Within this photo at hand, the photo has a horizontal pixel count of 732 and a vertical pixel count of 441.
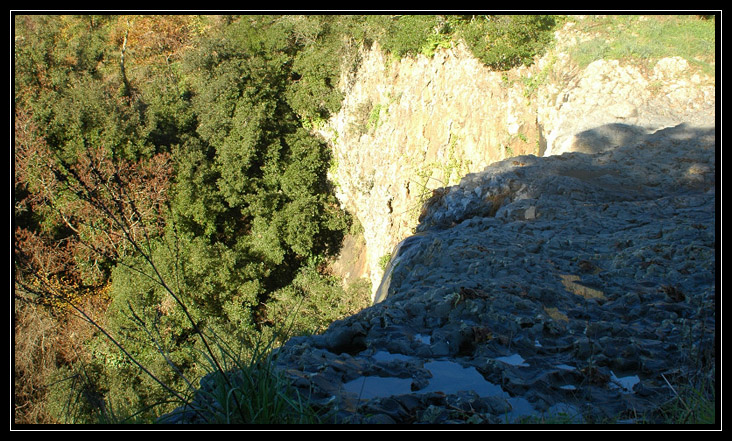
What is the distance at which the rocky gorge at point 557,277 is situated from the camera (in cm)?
223

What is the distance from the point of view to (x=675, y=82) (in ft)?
28.5

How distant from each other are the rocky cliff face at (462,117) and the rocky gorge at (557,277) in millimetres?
43

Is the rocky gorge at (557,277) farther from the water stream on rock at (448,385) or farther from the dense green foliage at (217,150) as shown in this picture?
the dense green foliage at (217,150)

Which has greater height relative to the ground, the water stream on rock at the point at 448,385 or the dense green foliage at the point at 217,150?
the dense green foliage at the point at 217,150

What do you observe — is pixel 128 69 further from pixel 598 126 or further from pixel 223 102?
pixel 598 126

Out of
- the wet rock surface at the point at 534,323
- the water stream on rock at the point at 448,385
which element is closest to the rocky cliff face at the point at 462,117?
the wet rock surface at the point at 534,323

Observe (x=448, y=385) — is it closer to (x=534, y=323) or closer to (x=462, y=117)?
(x=534, y=323)

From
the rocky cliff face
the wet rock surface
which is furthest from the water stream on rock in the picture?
the rocky cliff face

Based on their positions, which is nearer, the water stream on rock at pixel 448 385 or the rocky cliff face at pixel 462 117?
the water stream on rock at pixel 448 385

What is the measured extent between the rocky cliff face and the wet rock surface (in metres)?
3.02

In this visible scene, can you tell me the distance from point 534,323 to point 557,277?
84 cm

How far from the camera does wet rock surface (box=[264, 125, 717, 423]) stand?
2154mm

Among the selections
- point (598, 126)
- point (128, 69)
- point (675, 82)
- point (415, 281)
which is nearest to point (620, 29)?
point (675, 82)

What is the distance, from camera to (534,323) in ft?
9.43
